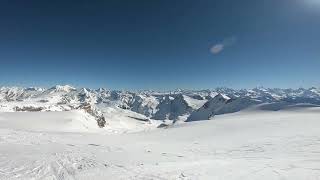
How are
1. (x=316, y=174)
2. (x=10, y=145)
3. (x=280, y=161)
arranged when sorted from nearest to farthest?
1. (x=316, y=174)
2. (x=280, y=161)
3. (x=10, y=145)

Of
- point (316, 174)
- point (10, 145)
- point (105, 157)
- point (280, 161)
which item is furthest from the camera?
point (10, 145)

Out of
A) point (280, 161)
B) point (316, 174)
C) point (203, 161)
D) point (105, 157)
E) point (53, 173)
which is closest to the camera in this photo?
point (316, 174)

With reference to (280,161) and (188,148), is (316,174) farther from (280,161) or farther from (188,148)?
(188,148)

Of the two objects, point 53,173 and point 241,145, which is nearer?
point 53,173

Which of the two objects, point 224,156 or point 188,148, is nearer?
point 224,156

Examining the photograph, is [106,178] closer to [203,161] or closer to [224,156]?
[203,161]

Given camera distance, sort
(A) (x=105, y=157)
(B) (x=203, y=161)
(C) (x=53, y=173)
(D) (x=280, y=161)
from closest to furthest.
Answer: (C) (x=53, y=173) → (D) (x=280, y=161) → (B) (x=203, y=161) → (A) (x=105, y=157)

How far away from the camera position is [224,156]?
55.2 ft

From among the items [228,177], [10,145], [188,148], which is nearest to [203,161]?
[228,177]

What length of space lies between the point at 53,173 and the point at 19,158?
13.6ft

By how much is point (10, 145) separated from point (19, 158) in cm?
539

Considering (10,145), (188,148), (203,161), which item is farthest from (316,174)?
(10,145)

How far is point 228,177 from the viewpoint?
453 inches

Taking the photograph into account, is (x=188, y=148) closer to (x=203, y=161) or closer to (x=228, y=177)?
(x=203, y=161)
